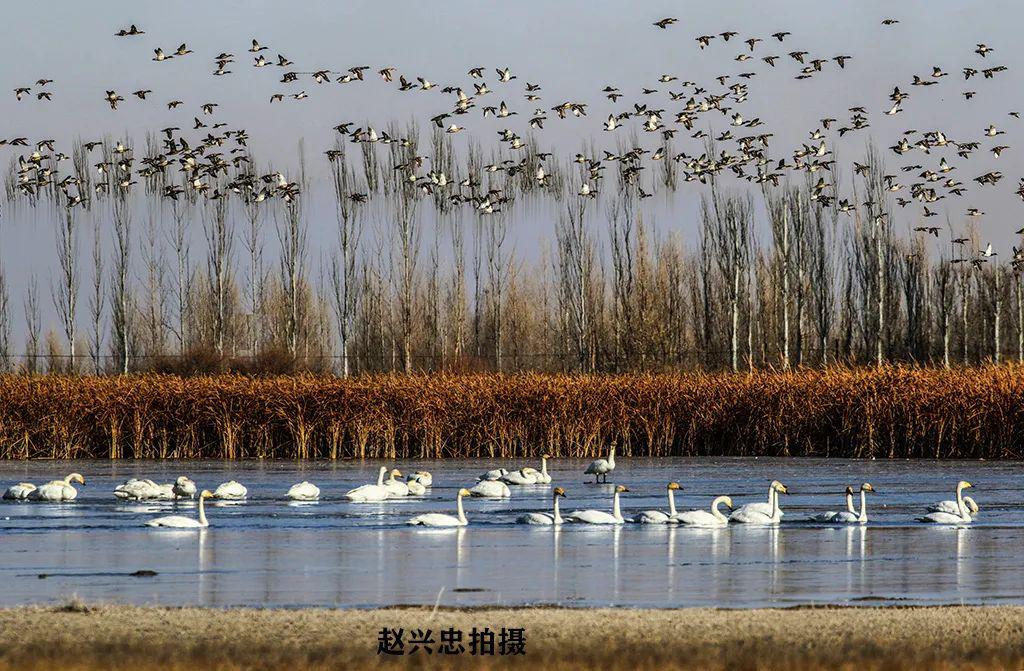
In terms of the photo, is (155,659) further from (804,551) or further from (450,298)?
(450,298)

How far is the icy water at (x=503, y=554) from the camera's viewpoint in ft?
49.2

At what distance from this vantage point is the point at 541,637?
11.9 metres

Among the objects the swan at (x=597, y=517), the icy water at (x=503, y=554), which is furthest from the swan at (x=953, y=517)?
the swan at (x=597, y=517)

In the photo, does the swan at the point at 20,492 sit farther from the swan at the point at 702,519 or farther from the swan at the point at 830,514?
the swan at the point at 830,514

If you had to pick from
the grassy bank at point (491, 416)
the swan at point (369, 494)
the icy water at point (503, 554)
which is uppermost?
the grassy bank at point (491, 416)

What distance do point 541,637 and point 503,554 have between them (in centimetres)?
721

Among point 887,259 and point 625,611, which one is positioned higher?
point 887,259

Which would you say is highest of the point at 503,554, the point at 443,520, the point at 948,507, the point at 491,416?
the point at 491,416

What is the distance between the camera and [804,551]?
19344 mm

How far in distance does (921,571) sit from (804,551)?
2.45 m

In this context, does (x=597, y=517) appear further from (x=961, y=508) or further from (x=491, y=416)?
(x=491, y=416)

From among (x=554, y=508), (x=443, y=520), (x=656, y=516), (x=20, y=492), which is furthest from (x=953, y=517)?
(x=20, y=492)

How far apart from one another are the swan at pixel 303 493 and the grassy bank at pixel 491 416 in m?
15.0

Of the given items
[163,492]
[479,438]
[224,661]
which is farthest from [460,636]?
[479,438]
